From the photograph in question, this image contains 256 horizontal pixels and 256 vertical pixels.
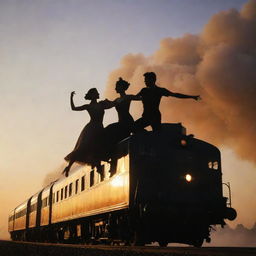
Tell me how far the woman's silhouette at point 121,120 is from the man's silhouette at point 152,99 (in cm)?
58

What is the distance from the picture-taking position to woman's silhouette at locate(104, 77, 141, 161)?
485 inches

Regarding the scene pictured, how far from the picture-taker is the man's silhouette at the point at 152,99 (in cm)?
Answer: 1144

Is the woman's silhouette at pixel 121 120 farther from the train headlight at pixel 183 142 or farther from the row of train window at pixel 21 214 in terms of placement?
the row of train window at pixel 21 214

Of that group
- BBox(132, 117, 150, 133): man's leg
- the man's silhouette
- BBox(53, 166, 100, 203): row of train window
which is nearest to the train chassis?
BBox(53, 166, 100, 203): row of train window

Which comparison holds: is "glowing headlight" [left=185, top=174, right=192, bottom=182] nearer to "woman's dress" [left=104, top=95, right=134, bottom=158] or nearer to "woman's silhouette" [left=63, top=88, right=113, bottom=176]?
"woman's dress" [left=104, top=95, right=134, bottom=158]

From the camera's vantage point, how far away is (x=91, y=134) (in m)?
12.7

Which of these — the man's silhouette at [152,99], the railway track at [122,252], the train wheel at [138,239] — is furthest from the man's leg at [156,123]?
the railway track at [122,252]

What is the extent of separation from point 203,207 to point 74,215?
693cm

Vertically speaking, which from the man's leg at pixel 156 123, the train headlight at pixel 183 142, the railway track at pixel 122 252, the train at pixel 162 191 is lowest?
the railway track at pixel 122 252

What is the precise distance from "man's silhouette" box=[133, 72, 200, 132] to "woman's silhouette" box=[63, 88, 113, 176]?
5.16 feet

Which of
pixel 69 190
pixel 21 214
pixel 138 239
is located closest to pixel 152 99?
pixel 138 239

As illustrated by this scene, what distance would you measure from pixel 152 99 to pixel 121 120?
1491 millimetres

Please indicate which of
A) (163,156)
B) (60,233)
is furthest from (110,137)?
(60,233)

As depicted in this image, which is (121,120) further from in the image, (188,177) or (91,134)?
(188,177)
